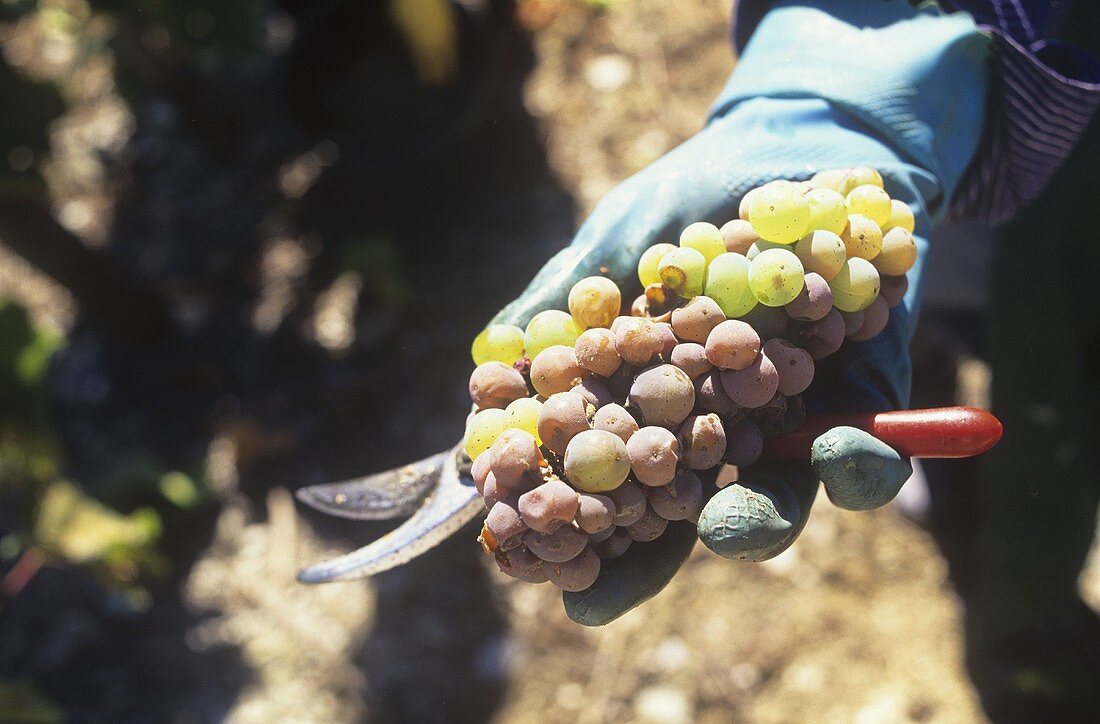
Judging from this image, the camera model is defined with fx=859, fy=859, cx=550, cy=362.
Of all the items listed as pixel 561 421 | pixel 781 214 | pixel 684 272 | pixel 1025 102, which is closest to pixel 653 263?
pixel 684 272

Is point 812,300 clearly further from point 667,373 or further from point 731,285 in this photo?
point 667,373

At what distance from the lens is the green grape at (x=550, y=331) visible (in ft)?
3.58

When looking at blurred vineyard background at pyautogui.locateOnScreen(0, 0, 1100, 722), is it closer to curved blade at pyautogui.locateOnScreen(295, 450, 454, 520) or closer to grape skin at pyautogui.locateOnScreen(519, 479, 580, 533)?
curved blade at pyautogui.locateOnScreen(295, 450, 454, 520)

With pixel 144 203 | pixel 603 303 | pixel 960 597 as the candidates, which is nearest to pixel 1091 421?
pixel 960 597

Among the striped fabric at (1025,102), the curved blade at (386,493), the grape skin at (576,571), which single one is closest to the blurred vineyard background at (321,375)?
the striped fabric at (1025,102)

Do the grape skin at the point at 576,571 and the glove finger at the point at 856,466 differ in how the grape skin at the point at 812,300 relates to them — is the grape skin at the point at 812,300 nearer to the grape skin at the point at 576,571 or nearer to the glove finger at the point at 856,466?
the glove finger at the point at 856,466

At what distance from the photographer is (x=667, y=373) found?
974 mm

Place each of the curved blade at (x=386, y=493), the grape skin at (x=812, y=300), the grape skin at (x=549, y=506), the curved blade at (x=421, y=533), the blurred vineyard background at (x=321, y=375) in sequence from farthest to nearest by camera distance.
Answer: the blurred vineyard background at (x=321, y=375) → the curved blade at (x=386, y=493) → the curved blade at (x=421, y=533) → the grape skin at (x=812, y=300) → the grape skin at (x=549, y=506)

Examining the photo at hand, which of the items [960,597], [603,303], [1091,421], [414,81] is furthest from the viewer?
[414,81]

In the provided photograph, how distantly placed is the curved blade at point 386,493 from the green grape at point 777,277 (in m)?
0.50

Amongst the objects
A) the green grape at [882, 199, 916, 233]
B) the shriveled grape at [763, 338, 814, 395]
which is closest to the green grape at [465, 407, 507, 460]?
the shriveled grape at [763, 338, 814, 395]

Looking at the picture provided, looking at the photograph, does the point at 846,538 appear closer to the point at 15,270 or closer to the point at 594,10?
the point at 594,10

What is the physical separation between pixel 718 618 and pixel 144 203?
2439 millimetres

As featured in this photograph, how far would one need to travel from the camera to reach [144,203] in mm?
3107
